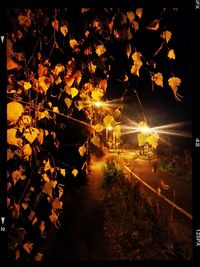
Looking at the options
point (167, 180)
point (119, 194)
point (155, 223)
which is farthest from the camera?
point (167, 180)

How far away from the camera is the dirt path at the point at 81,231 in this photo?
6.33 metres

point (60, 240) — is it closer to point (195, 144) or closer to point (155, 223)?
point (155, 223)

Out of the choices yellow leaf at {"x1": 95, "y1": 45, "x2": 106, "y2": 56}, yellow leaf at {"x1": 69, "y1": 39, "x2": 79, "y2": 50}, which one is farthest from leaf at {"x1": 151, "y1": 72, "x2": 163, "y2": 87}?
yellow leaf at {"x1": 69, "y1": 39, "x2": 79, "y2": 50}

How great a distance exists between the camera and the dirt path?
20.8 feet

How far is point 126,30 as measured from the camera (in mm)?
2500

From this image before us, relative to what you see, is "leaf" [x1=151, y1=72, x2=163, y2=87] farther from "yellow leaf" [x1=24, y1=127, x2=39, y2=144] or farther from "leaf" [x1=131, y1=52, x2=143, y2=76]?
"yellow leaf" [x1=24, y1=127, x2=39, y2=144]

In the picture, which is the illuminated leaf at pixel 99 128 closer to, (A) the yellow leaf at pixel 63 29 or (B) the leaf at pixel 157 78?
(B) the leaf at pixel 157 78

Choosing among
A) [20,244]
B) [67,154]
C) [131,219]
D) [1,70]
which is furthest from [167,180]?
[1,70]

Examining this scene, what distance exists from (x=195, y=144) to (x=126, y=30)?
1207 millimetres

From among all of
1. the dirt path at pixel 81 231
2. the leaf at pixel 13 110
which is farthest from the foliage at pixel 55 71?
the dirt path at pixel 81 231

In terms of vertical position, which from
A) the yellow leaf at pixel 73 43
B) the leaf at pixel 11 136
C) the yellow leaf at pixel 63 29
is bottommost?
the leaf at pixel 11 136

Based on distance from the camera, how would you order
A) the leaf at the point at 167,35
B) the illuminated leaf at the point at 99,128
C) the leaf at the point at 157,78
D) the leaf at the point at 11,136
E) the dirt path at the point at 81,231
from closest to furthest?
1. the leaf at the point at 11,136
2. the leaf at the point at 167,35
3. the leaf at the point at 157,78
4. the illuminated leaf at the point at 99,128
5. the dirt path at the point at 81,231

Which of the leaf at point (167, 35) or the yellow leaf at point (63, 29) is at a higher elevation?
the yellow leaf at point (63, 29)

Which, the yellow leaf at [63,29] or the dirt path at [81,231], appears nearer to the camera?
the yellow leaf at [63,29]
